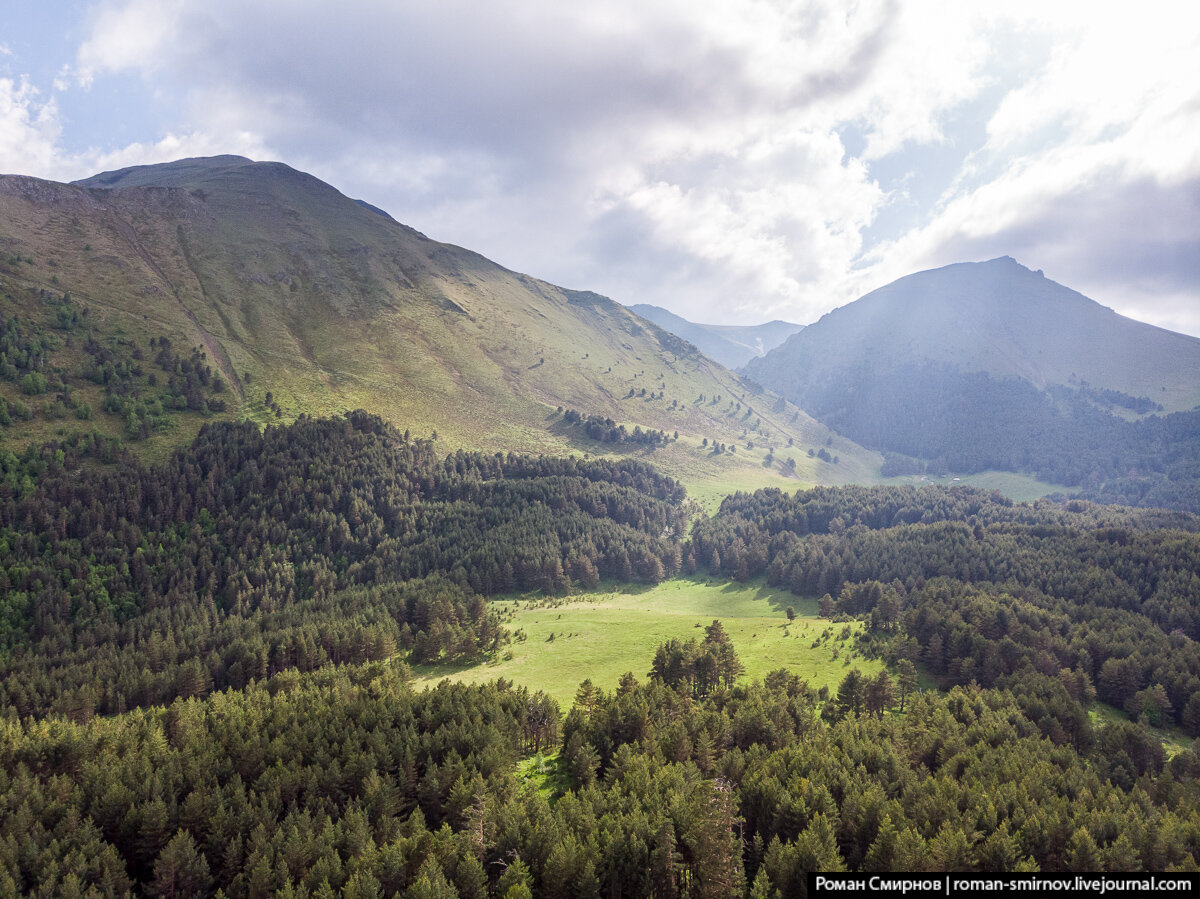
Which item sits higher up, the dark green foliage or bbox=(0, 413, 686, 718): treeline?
bbox=(0, 413, 686, 718): treeline

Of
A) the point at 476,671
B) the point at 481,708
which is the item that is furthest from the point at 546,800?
the point at 476,671

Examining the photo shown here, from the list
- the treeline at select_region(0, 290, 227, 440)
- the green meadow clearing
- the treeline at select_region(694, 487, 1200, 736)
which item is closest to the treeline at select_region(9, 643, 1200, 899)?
the treeline at select_region(694, 487, 1200, 736)

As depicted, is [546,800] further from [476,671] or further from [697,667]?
[476,671]

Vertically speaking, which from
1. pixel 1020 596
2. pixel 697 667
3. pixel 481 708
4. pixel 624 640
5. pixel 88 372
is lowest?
pixel 1020 596

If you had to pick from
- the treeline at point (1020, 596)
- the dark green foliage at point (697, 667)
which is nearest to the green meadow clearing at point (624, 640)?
the dark green foliage at point (697, 667)

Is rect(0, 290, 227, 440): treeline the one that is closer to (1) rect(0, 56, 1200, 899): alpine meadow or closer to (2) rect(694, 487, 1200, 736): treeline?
(1) rect(0, 56, 1200, 899): alpine meadow

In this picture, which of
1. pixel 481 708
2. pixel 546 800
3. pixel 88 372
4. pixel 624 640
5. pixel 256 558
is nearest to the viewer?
pixel 546 800
